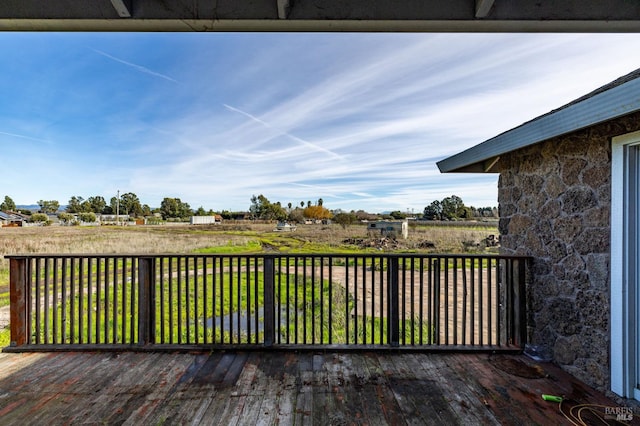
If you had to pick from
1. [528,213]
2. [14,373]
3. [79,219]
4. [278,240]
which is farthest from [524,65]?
[79,219]

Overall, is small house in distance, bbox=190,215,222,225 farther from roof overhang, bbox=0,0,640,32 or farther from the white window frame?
the white window frame

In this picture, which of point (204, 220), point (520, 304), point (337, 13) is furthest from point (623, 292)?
point (204, 220)

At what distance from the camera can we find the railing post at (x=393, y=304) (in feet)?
9.38

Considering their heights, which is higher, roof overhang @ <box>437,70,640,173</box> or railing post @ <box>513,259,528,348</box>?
roof overhang @ <box>437,70,640,173</box>

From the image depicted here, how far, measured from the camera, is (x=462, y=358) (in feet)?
8.96

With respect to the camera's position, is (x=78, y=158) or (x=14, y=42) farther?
(x=78, y=158)

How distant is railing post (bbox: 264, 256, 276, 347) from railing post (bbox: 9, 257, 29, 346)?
2.68 m

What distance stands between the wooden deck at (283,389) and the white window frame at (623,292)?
0.25m

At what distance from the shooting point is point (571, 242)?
248 cm

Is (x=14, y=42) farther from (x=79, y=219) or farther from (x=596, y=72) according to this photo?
(x=79, y=219)

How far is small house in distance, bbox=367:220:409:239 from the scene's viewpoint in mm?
13742

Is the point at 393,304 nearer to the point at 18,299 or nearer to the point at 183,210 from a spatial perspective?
the point at 18,299

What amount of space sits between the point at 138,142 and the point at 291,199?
9.94 meters

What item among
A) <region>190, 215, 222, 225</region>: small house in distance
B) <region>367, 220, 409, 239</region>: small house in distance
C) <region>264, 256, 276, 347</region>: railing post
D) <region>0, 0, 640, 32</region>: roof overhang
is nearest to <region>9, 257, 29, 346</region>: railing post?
<region>0, 0, 640, 32</region>: roof overhang
